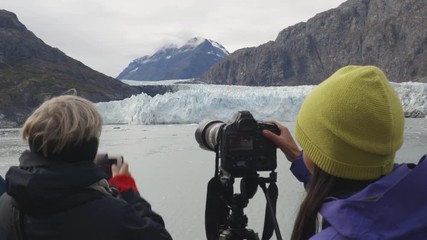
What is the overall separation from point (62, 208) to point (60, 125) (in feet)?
0.60

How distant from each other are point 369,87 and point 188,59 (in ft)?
621

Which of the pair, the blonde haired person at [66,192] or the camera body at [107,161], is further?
the camera body at [107,161]

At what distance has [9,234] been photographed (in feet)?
3.58

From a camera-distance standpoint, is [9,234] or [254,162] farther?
[254,162]

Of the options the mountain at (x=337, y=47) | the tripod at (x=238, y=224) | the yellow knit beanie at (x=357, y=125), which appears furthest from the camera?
the mountain at (x=337, y=47)

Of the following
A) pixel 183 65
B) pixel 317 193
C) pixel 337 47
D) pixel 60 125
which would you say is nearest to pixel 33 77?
pixel 60 125

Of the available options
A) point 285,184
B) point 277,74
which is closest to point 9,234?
point 285,184

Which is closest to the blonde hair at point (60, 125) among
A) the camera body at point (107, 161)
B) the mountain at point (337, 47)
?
the camera body at point (107, 161)

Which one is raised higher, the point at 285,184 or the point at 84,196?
the point at 84,196

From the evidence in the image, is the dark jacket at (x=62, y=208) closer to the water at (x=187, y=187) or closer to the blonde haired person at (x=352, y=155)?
the blonde haired person at (x=352, y=155)

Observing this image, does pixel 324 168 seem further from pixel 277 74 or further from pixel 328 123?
pixel 277 74

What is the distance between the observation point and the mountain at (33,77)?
50438 mm

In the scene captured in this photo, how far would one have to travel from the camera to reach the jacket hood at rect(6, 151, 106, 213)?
1.03 metres

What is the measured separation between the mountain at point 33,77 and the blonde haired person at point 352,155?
1786 inches
